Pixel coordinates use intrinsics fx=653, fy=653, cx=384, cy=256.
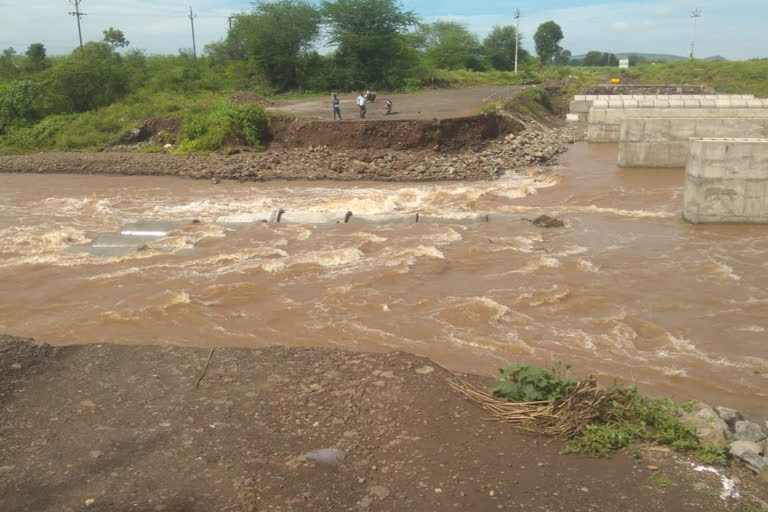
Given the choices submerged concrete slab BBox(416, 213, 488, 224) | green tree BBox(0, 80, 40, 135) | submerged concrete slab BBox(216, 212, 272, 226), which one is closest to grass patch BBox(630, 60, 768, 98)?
submerged concrete slab BBox(416, 213, 488, 224)

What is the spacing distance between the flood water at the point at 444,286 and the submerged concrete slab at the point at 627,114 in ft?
35.4

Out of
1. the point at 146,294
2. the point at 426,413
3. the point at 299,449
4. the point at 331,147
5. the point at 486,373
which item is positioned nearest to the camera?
the point at 299,449

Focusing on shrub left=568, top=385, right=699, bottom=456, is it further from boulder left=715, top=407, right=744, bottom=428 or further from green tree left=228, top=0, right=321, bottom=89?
green tree left=228, top=0, right=321, bottom=89

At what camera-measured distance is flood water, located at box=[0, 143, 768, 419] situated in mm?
8578

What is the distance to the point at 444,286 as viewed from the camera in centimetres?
1120

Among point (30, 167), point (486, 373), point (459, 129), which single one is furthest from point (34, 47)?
point (486, 373)

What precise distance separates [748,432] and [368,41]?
1474 inches

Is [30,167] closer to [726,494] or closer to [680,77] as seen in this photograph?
[726,494]

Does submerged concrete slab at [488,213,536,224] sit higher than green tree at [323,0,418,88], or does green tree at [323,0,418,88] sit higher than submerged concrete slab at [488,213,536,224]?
green tree at [323,0,418,88]

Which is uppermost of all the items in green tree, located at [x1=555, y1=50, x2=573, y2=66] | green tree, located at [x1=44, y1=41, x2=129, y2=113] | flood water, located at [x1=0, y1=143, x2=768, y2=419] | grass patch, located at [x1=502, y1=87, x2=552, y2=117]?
green tree, located at [x1=555, y1=50, x2=573, y2=66]

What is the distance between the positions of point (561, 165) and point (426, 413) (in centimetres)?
1861

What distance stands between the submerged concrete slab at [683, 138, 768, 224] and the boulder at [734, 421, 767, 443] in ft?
33.5

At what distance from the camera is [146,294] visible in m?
10.9

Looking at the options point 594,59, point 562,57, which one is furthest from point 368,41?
point 594,59
